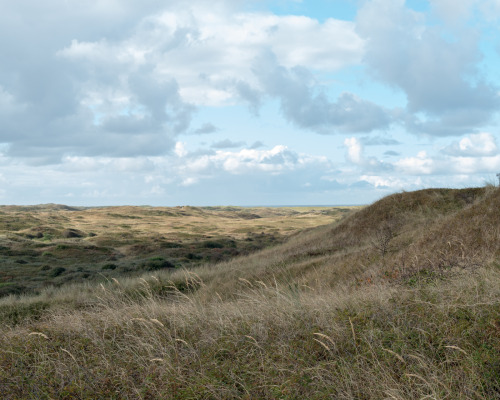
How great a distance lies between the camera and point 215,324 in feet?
22.1

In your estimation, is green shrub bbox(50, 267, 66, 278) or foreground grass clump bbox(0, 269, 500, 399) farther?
green shrub bbox(50, 267, 66, 278)

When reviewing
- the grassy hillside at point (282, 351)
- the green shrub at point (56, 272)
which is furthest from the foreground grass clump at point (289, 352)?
the green shrub at point (56, 272)

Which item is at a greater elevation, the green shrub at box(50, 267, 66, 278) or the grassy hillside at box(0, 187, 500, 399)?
the grassy hillside at box(0, 187, 500, 399)

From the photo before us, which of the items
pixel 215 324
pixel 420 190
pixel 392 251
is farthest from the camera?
pixel 420 190

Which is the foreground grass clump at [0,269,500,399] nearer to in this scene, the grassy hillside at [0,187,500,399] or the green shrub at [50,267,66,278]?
the grassy hillside at [0,187,500,399]

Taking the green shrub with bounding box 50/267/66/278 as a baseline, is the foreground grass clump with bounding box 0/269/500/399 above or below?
above

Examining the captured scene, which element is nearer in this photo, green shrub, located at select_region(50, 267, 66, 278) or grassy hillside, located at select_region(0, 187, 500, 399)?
grassy hillside, located at select_region(0, 187, 500, 399)

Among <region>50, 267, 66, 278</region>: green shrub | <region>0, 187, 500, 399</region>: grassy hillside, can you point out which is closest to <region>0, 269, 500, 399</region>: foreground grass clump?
<region>0, 187, 500, 399</region>: grassy hillside

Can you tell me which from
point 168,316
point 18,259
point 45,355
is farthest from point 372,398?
point 18,259

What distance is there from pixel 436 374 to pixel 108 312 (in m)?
5.90

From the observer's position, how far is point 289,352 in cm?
534

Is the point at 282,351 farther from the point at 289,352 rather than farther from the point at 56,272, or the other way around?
the point at 56,272

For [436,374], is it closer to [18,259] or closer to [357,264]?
[357,264]

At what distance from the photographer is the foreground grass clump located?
15.2 feet
